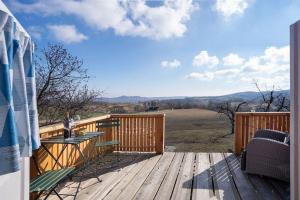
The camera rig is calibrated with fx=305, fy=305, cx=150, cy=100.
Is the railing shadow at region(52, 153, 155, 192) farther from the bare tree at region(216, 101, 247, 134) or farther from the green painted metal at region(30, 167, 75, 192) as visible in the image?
the bare tree at region(216, 101, 247, 134)

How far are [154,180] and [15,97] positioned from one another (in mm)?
3077

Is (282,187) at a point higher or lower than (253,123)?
lower

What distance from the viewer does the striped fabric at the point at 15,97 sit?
67.0 inches

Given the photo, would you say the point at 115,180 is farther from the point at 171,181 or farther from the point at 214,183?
the point at 214,183

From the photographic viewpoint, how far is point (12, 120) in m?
1.74

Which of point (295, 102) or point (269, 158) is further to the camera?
point (269, 158)

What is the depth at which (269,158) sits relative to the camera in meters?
4.54

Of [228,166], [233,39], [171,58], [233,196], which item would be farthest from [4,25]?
[171,58]

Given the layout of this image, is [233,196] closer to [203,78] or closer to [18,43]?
[18,43]

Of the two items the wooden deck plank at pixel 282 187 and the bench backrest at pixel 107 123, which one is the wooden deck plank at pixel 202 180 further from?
the bench backrest at pixel 107 123

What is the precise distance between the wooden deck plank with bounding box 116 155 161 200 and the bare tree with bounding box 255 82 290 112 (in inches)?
278

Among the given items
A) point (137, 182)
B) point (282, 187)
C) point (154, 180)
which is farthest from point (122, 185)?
point (282, 187)

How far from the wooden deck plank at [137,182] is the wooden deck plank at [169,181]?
325 mm

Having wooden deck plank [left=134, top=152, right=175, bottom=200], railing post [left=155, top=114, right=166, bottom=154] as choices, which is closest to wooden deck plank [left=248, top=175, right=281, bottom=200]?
wooden deck plank [left=134, top=152, right=175, bottom=200]
